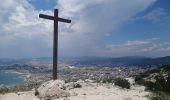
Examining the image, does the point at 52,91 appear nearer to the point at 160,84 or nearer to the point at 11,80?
the point at 160,84

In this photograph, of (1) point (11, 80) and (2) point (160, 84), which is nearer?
(2) point (160, 84)

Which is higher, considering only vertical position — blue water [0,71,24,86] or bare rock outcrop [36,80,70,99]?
bare rock outcrop [36,80,70,99]

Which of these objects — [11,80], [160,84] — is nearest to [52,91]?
[160,84]

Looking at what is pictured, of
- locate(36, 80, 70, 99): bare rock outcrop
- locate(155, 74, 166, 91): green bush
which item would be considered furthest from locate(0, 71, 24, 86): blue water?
locate(36, 80, 70, 99): bare rock outcrop

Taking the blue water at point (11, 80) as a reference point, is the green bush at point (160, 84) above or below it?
above

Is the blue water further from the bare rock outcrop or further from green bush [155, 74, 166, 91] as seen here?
the bare rock outcrop

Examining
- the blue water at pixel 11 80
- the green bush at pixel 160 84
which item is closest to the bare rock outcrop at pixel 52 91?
the green bush at pixel 160 84

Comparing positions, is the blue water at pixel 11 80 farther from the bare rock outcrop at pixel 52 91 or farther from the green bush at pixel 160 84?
the bare rock outcrop at pixel 52 91

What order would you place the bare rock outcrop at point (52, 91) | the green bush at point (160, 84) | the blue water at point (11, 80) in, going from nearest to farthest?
the bare rock outcrop at point (52, 91) < the green bush at point (160, 84) < the blue water at point (11, 80)

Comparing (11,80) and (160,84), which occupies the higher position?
(160,84)

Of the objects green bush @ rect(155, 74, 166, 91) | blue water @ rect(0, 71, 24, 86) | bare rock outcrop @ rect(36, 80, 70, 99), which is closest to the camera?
bare rock outcrop @ rect(36, 80, 70, 99)

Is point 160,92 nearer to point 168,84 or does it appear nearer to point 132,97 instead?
point 168,84

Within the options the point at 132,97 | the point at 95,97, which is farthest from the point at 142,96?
the point at 95,97

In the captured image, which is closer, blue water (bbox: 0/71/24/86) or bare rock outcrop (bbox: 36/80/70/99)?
bare rock outcrop (bbox: 36/80/70/99)
